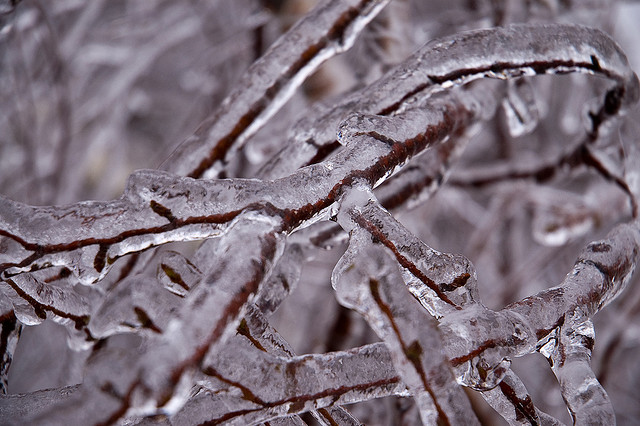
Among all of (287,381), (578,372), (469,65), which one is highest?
(469,65)

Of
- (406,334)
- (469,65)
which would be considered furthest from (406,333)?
(469,65)

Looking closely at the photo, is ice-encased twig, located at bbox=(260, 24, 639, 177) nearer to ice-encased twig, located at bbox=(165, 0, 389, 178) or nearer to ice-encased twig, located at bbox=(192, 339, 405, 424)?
ice-encased twig, located at bbox=(165, 0, 389, 178)

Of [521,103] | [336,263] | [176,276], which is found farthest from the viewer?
[521,103]

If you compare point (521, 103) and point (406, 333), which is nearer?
point (406, 333)

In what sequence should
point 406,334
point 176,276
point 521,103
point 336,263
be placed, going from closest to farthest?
point 406,334 → point 176,276 → point 336,263 → point 521,103

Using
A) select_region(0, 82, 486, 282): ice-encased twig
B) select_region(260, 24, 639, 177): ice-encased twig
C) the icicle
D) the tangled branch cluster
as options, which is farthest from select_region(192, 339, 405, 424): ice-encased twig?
the icicle

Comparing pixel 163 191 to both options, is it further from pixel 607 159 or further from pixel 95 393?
pixel 607 159

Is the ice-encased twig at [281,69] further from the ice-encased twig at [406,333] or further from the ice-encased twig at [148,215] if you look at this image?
the ice-encased twig at [406,333]

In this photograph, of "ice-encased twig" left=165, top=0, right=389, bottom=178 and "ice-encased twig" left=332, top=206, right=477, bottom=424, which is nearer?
"ice-encased twig" left=332, top=206, right=477, bottom=424

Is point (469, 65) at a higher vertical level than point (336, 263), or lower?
higher

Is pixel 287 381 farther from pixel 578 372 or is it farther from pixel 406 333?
pixel 578 372

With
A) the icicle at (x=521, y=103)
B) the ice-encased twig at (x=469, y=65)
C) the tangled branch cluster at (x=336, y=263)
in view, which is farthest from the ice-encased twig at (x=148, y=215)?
the icicle at (x=521, y=103)
